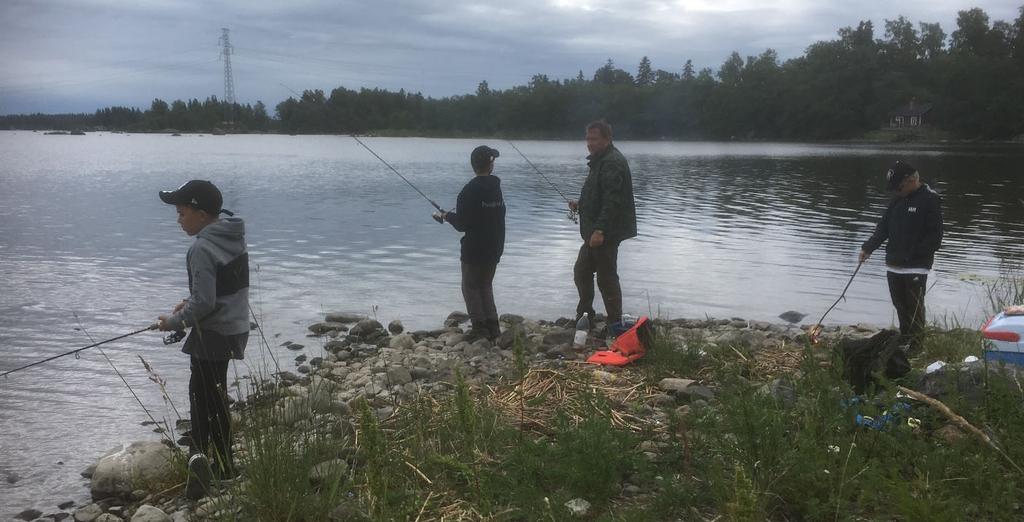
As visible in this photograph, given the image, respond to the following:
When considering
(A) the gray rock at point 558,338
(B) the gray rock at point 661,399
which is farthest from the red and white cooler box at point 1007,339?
(A) the gray rock at point 558,338

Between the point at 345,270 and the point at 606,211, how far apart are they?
7812mm

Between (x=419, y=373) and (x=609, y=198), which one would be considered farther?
(x=609, y=198)

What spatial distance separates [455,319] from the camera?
10656mm

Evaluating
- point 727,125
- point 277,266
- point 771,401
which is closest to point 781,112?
point 727,125

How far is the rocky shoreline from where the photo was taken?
5.00 m

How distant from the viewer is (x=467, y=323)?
34.4ft

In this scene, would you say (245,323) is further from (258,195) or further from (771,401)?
(258,195)

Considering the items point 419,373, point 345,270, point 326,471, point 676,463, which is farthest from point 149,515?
point 345,270

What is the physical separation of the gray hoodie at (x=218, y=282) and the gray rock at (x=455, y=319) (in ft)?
18.5

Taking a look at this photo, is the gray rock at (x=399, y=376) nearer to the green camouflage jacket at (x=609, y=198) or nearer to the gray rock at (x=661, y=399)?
the green camouflage jacket at (x=609, y=198)

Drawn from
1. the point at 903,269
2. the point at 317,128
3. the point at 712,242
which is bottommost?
the point at 712,242

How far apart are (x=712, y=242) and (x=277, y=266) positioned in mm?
9432

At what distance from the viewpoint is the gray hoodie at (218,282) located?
453 centimetres

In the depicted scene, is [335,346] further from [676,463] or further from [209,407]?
[676,463]
